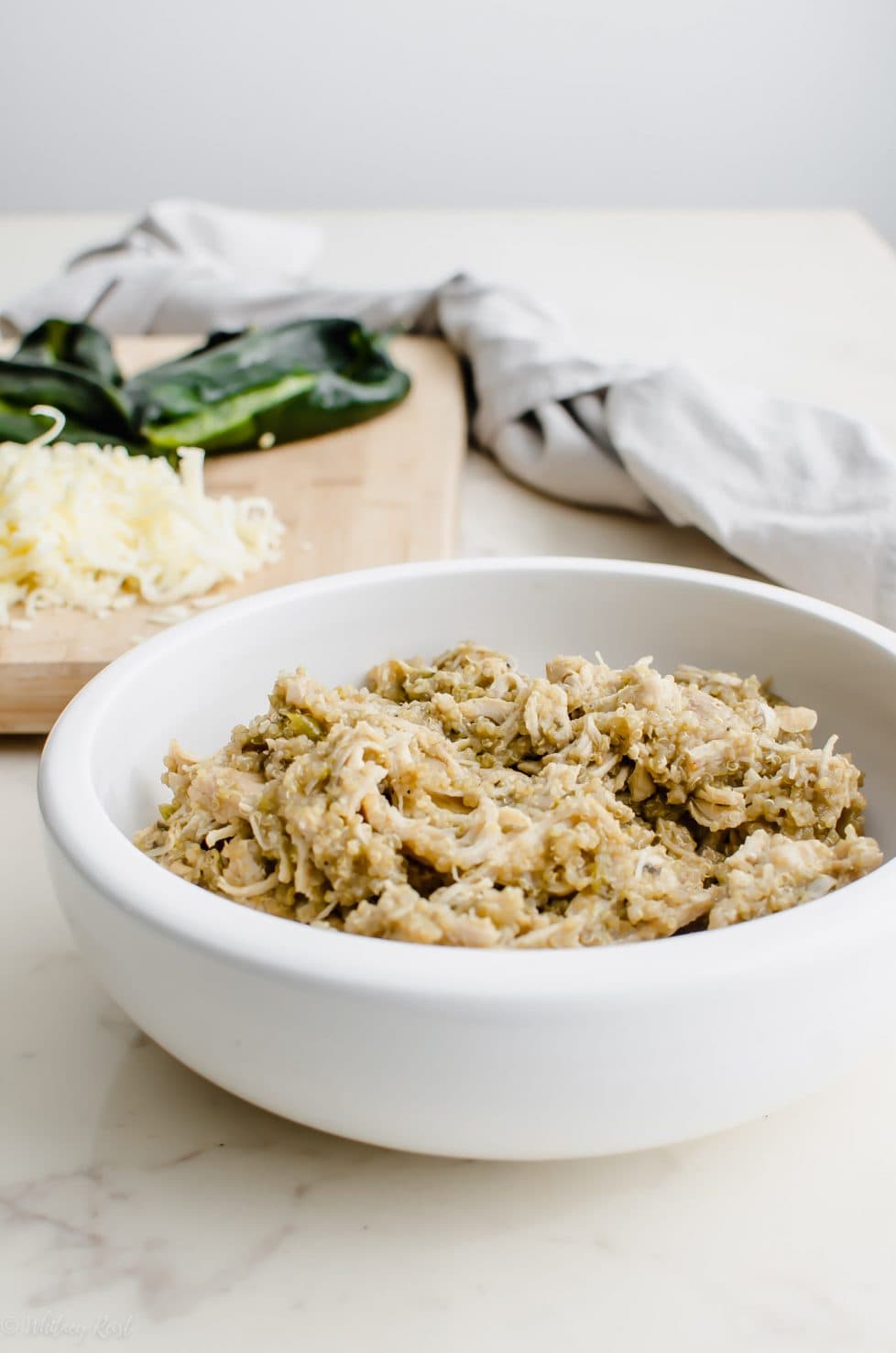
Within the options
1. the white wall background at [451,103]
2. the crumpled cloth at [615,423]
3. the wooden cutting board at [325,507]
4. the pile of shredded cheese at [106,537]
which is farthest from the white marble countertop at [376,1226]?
the white wall background at [451,103]

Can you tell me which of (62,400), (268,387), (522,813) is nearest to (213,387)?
(268,387)

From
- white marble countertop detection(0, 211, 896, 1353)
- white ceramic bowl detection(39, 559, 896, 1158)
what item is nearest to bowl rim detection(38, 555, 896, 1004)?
white ceramic bowl detection(39, 559, 896, 1158)

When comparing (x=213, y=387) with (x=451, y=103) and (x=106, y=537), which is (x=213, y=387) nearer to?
(x=106, y=537)

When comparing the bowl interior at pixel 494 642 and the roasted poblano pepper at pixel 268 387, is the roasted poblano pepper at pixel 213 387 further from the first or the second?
the bowl interior at pixel 494 642

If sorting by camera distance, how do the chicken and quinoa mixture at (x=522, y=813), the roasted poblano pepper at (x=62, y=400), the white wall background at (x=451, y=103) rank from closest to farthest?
the chicken and quinoa mixture at (x=522, y=813) → the roasted poblano pepper at (x=62, y=400) → the white wall background at (x=451, y=103)

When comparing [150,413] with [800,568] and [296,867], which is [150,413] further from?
[296,867]

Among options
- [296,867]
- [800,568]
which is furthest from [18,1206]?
[800,568]
